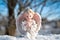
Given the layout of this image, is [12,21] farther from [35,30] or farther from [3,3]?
[35,30]

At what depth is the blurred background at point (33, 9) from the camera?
2.95 meters

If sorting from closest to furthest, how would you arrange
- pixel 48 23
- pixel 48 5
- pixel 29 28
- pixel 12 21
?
pixel 29 28, pixel 12 21, pixel 48 5, pixel 48 23

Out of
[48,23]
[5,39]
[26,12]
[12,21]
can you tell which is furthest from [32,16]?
[48,23]

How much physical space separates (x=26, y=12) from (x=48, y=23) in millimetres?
2002

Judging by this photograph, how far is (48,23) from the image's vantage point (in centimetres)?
338

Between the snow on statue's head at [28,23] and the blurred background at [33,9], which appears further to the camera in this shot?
the blurred background at [33,9]

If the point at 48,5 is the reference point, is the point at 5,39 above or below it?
below

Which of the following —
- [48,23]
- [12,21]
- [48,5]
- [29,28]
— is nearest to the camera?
[29,28]

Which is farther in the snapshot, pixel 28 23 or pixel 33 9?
pixel 33 9

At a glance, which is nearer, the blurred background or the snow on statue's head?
the snow on statue's head

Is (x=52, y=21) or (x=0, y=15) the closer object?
(x=0, y=15)

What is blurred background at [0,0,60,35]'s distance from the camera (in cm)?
295

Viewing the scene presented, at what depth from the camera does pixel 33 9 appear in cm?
300

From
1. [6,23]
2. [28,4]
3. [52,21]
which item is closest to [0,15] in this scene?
[6,23]
